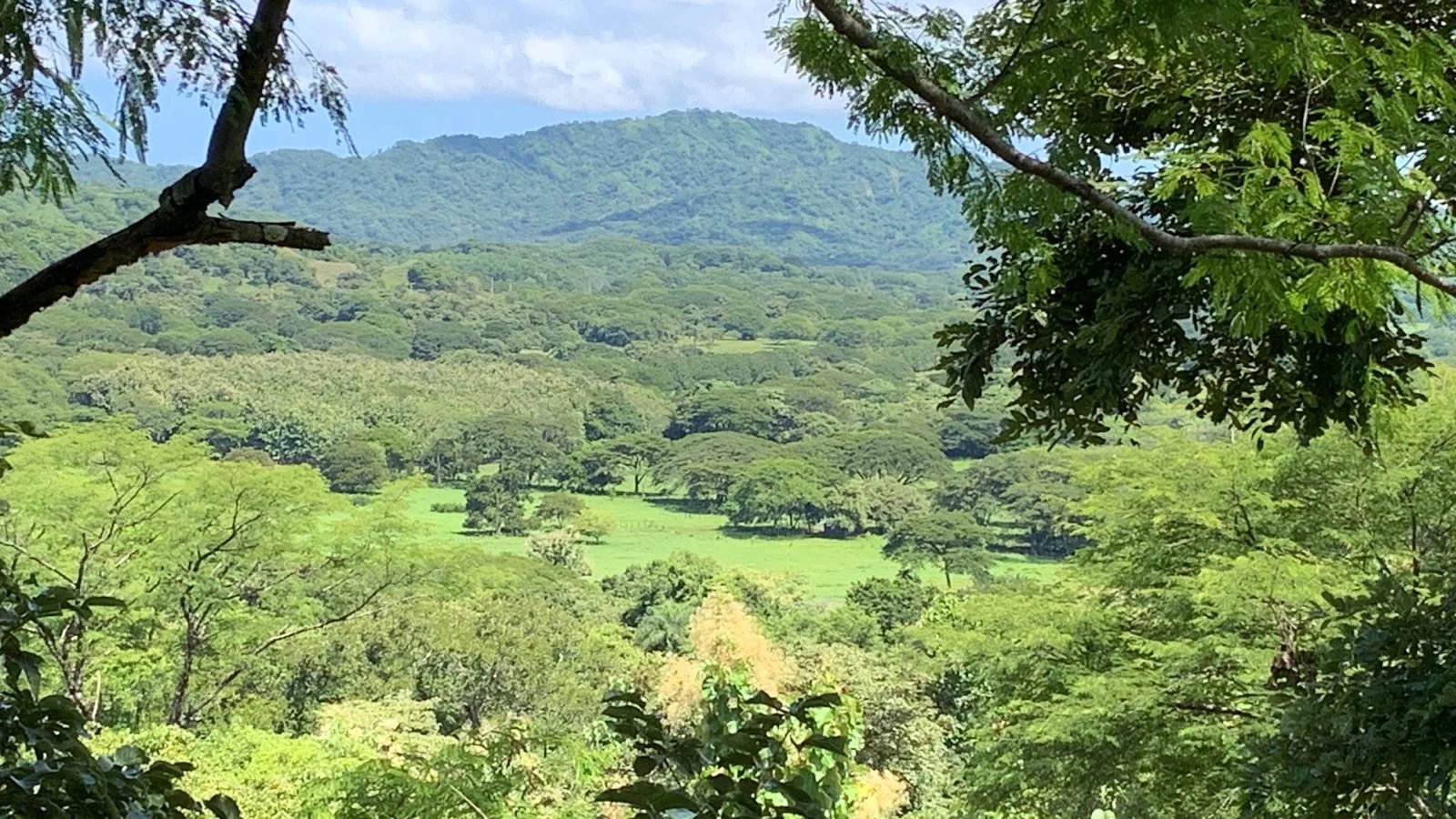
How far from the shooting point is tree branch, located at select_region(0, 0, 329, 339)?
3.12ft

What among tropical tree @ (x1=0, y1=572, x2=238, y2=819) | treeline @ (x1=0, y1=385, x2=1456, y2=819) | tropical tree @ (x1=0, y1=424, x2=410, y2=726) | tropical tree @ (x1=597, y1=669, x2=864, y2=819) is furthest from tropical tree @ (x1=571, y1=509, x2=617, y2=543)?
tropical tree @ (x1=597, y1=669, x2=864, y2=819)

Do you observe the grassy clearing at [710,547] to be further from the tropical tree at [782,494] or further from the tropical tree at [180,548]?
the tropical tree at [180,548]

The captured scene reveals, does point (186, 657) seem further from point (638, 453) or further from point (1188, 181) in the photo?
point (638, 453)

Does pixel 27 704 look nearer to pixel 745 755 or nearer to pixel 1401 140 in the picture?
pixel 745 755

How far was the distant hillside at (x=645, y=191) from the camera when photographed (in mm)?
134375

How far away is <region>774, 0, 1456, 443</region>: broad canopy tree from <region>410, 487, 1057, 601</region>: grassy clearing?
843 inches

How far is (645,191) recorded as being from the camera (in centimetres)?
15825

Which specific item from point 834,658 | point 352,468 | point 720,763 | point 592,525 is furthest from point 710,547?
point 720,763

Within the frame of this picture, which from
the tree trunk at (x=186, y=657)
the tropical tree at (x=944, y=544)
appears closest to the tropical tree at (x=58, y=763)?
the tree trunk at (x=186, y=657)

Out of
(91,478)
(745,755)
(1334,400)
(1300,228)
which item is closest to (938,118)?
(1300,228)

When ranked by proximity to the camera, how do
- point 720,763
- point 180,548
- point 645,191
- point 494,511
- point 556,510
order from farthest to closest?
point 645,191 → point 556,510 → point 494,511 → point 180,548 → point 720,763

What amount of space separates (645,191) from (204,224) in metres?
161

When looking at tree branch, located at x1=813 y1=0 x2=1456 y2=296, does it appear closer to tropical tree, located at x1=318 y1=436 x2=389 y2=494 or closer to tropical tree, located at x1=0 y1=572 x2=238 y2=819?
tropical tree, located at x1=0 y1=572 x2=238 y2=819

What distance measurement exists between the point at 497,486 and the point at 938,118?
31.9 m
